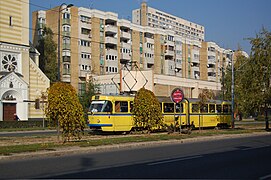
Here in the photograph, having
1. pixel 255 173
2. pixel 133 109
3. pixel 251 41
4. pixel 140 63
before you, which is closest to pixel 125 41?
pixel 140 63

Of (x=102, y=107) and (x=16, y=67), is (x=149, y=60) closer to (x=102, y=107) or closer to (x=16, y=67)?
(x=16, y=67)

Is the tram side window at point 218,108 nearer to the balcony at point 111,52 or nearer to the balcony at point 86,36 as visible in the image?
the balcony at point 86,36

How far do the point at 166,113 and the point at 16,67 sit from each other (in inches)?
884

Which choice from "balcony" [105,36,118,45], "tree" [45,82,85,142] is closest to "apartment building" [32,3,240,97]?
"balcony" [105,36,118,45]

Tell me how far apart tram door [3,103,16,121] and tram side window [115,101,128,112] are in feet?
69.9

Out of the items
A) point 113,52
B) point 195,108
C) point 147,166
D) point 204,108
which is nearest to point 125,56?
point 113,52

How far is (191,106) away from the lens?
3497 cm

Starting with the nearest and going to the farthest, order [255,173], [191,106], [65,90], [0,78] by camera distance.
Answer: [255,173], [65,90], [191,106], [0,78]

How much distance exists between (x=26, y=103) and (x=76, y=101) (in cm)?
2909

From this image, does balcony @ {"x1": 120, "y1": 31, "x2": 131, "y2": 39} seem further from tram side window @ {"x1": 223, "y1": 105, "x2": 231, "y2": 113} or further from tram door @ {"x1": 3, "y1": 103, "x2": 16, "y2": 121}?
tram side window @ {"x1": 223, "y1": 105, "x2": 231, "y2": 113}

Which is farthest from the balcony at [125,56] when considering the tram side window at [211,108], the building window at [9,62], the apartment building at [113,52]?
the tram side window at [211,108]

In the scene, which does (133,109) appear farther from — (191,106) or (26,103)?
(26,103)

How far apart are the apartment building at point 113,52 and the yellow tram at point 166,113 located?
17.4 meters

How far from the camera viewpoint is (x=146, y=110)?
27766 mm
